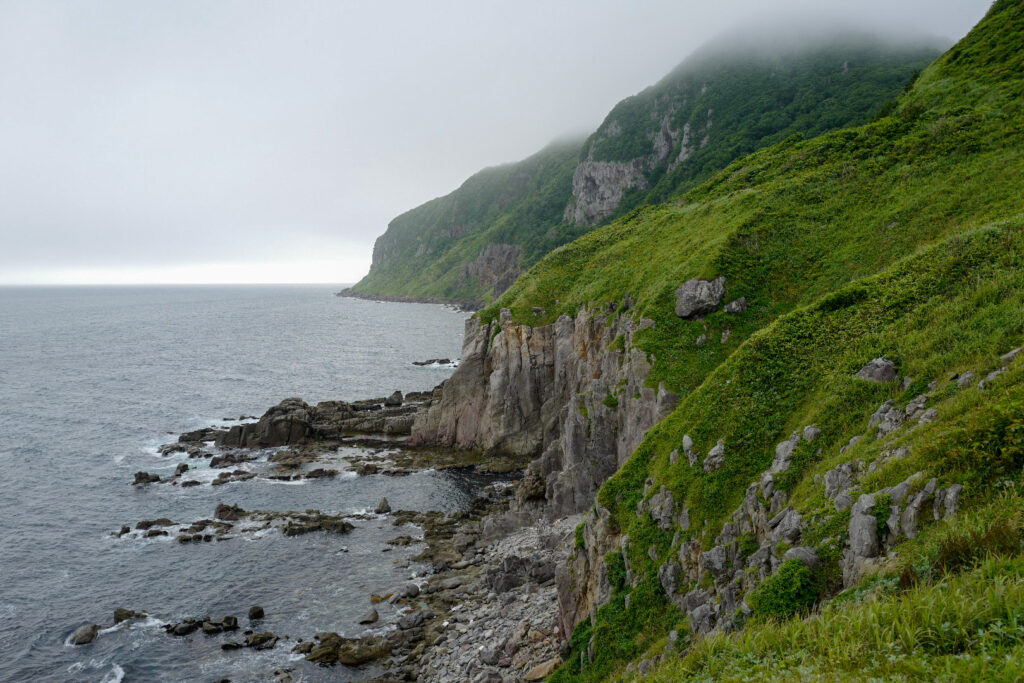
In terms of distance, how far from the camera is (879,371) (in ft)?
61.6

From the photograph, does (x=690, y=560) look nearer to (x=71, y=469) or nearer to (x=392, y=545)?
(x=392, y=545)

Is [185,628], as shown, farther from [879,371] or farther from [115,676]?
[879,371]

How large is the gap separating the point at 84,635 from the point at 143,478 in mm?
27782

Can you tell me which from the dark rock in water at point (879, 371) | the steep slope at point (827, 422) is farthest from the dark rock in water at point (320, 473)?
the dark rock in water at point (879, 371)

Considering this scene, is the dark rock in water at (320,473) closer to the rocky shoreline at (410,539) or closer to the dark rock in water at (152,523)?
the rocky shoreline at (410,539)

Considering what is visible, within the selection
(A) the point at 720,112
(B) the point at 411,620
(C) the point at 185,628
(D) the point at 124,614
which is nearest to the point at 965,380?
(B) the point at 411,620

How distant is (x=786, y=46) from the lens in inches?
6604

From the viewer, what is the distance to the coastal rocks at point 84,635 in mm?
32938

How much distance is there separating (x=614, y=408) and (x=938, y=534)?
29.5 m

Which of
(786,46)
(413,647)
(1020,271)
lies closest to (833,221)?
(1020,271)

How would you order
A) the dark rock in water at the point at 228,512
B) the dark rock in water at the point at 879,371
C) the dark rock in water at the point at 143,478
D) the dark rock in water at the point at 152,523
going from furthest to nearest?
the dark rock in water at the point at 143,478 → the dark rock in water at the point at 228,512 → the dark rock in water at the point at 152,523 → the dark rock in water at the point at 879,371

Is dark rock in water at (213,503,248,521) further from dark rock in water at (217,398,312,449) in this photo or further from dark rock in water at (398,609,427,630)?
dark rock in water at (398,609,427,630)

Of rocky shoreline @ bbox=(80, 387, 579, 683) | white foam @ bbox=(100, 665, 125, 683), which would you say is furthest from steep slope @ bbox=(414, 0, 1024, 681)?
white foam @ bbox=(100, 665, 125, 683)

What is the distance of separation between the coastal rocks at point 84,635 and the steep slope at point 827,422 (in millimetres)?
29996
